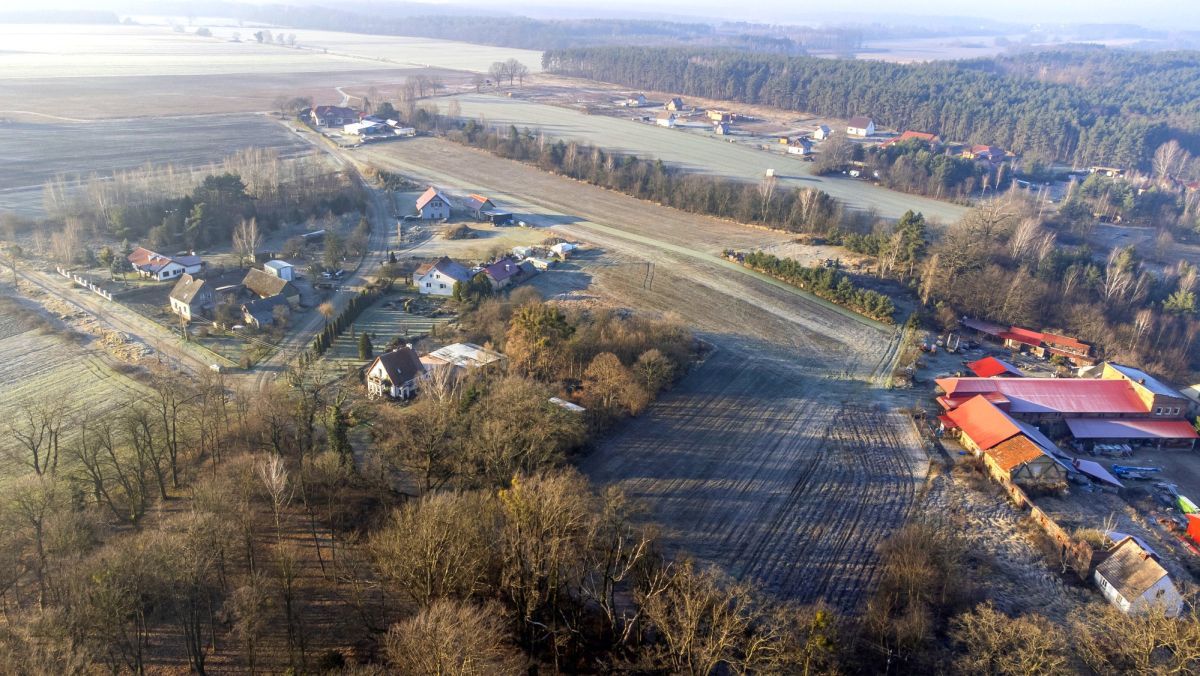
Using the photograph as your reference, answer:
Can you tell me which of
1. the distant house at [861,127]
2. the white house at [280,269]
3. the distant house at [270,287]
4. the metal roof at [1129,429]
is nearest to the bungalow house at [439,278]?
the distant house at [270,287]

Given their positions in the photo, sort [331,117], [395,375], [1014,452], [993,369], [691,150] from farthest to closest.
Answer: [331,117], [691,150], [993,369], [395,375], [1014,452]

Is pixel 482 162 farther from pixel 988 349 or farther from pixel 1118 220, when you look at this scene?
pixel 1118 220

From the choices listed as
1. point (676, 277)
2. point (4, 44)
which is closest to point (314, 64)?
point (4, 44)

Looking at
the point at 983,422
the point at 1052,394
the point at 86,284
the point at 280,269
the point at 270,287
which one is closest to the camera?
the point at 983,422

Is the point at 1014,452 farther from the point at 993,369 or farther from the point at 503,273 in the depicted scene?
the point at 503,273

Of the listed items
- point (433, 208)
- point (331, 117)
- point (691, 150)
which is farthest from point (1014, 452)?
point (331, 117)

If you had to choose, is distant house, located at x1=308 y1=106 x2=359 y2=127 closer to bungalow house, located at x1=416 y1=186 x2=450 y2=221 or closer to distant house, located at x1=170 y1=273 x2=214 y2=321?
bungalow house, located at x1=416 y1=186 x2=450 y2=221

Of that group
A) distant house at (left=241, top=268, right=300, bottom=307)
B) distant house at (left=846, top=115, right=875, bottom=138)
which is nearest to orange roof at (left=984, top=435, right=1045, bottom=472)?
distant house at (left=241, top=268, right=300, bottom=307)
